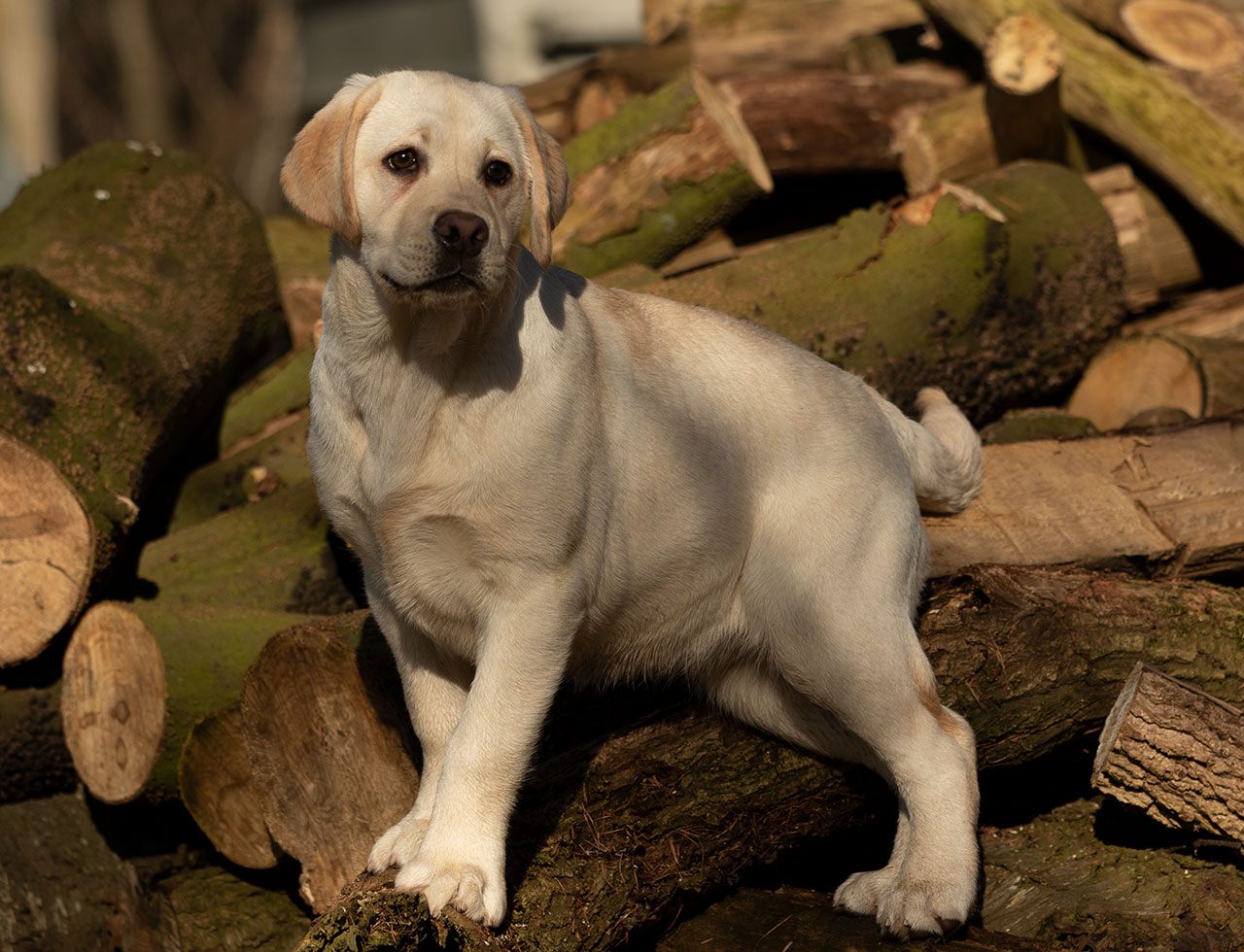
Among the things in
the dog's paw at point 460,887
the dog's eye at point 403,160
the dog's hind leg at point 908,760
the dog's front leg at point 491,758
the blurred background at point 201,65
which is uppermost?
the dog's eye at point 403,160

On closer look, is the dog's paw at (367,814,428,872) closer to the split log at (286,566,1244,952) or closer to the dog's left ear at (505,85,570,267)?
the split log at (286,566,1244,952)

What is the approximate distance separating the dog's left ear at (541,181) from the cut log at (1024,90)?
4.46m

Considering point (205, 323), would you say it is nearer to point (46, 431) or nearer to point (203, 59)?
point (46, 431)

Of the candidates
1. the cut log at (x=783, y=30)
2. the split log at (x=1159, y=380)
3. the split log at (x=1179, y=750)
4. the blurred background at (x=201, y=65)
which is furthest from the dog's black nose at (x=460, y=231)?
the blurred background at (x=201, y=65)

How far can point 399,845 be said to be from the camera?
3668 mm

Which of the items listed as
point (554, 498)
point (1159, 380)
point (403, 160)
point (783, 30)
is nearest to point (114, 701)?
point (554, 498)

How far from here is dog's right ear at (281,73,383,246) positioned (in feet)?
11.3

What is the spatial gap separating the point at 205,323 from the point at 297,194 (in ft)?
10.8

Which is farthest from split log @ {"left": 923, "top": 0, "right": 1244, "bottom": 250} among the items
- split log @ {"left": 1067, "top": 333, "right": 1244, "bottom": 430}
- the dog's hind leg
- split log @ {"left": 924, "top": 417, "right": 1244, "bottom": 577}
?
the dog's hind leg

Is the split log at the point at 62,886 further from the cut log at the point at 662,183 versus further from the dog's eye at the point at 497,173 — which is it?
the cut log at the point at 662,183

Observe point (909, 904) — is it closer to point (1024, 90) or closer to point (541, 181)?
point (541, 181)

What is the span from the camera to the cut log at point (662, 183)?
661 centimetres

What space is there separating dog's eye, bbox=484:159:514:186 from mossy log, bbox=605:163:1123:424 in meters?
2.34

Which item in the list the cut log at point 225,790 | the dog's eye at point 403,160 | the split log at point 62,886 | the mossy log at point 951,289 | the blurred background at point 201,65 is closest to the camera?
the dog's eye at point 403,160
